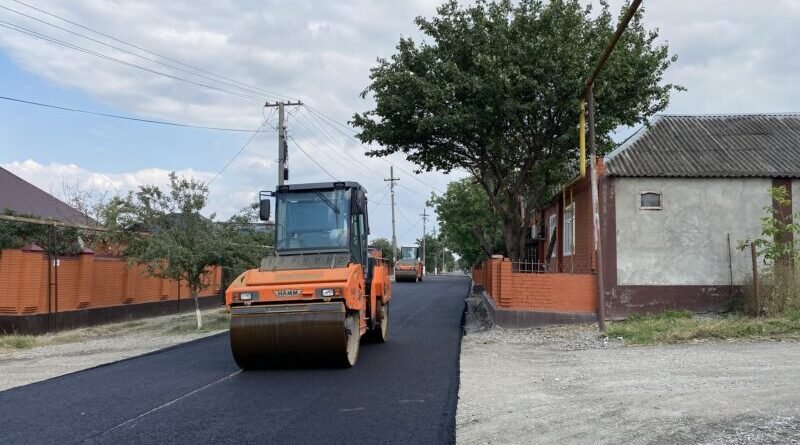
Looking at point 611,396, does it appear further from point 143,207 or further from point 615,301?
point 143,207

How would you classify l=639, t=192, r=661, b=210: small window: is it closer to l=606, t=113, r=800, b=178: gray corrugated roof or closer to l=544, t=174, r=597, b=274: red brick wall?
l=606, t=113, r=800, b=178: gray corrugated roof

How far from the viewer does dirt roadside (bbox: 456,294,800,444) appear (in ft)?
21.8

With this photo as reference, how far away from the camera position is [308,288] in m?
10.4

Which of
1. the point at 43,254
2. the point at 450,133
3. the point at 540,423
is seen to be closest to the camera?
the point at 540,423

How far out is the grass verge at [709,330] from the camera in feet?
44.7

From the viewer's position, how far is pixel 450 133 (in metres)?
19.0

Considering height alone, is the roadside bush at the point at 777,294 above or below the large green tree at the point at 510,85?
below

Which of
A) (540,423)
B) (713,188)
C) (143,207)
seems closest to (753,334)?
(713,188)

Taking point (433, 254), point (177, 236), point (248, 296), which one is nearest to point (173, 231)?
point (177, 236)

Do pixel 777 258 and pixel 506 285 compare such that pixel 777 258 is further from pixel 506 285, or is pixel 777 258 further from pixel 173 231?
pixel 173 231

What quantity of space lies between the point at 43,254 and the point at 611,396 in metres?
14.9

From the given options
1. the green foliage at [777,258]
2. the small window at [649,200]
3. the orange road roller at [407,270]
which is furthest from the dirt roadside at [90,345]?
the orange road roller at [407,270]

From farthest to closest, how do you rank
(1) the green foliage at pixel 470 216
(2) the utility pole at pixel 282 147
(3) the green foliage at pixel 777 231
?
(1) the green foliage at pixel 470 216 → (2) the utility pole at pixel 282 147 → (3) the green foliage at pixel 777 231

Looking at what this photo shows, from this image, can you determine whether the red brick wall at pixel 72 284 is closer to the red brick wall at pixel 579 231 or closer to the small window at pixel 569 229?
the red brick wall at pixel 579 231
